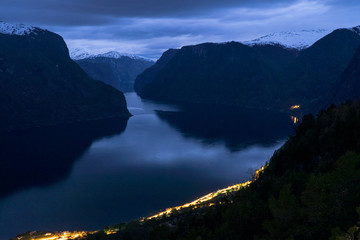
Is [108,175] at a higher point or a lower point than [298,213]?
lower

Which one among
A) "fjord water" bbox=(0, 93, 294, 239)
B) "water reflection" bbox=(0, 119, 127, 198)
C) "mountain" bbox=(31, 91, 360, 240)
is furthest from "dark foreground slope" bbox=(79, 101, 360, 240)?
"water reflection" bbox=(0, 119, 127, 198)

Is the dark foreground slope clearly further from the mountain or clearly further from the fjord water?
the fjord water

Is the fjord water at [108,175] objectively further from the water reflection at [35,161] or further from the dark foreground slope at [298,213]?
the dark foreground slope at [298,213]

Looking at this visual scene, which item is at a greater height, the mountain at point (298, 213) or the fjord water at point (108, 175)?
the mountain at point (298, 213)

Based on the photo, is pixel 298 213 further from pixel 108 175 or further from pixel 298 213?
pixel 108 175

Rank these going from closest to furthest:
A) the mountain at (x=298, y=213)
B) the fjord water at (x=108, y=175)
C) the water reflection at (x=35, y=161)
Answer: the mountain at (x=298, y=213)
the fjord water at (x=108, y=175)
the water reflection at (x=35, y=161)

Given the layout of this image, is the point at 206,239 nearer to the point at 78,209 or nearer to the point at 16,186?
the point at 78,209

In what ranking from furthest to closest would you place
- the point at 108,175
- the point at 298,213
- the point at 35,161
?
the point at 35,161, the point at 108,175, the point at 298,213

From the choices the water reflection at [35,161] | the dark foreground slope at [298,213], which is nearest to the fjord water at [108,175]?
the water reflection at [35,161]

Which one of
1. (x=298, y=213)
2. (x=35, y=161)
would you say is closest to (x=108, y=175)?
(x=35, y=161)
